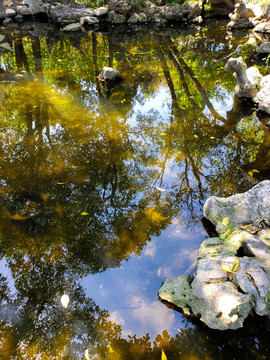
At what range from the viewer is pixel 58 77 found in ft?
27.4

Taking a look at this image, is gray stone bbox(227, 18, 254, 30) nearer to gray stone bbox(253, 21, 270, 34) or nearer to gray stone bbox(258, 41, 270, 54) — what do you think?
gray stone bbox(253, 21, 270, 34)

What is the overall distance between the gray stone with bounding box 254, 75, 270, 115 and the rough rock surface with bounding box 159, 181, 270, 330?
11.8ft

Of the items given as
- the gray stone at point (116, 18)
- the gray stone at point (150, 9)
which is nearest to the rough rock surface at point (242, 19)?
the gray stone at point (150, 9)

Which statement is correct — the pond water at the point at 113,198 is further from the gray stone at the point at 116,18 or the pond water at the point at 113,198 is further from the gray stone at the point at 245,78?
the gray stone at the point at 116,18

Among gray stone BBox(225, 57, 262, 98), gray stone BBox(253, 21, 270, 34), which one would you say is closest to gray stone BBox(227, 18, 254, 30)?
gray stone BBox(253, 21, 270, 34)

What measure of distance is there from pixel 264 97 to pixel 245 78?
2.63 feet

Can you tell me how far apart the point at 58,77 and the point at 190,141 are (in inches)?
212

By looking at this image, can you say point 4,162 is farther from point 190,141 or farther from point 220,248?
point 220,248

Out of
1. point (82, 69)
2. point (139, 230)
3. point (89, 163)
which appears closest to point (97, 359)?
point (139, 230)

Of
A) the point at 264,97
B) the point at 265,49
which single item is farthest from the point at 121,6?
the point at 264,97

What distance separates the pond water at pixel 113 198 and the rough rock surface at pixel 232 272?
178 mm

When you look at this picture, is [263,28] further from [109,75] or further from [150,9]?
[109,75]

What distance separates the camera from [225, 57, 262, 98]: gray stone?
263 inches

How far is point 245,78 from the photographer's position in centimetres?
674
